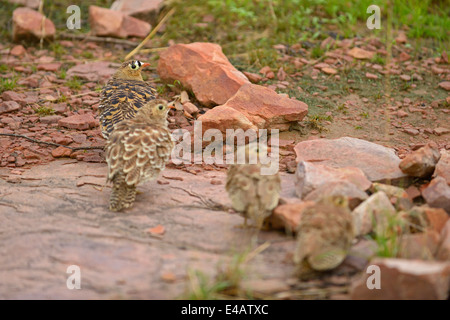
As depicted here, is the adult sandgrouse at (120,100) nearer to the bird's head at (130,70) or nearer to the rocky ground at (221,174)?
the bird's head at (130,70)

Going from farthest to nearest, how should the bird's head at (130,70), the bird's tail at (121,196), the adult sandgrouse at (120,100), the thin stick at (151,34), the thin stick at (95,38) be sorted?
1. the thin stick at (95,38)
2. the thin stick at (151,34)
3. the bird's head at (130,70)
4. the adult sandgrouse at (120,100)
5. the bird's tail at (121,196)

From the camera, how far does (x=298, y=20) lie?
32.3ft

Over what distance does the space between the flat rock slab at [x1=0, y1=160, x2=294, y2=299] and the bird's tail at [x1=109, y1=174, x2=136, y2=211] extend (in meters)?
0.07

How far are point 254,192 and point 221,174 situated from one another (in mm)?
1714

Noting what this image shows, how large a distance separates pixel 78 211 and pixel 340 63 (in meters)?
5.12

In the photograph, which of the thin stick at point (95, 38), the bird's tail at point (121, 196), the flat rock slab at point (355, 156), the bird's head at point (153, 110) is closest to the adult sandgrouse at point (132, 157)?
the bird's tail at point (121, 196)

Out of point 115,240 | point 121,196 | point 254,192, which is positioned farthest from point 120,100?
point 254,192

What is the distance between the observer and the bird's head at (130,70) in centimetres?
779

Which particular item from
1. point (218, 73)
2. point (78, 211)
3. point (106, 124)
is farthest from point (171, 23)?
point (78, 211)

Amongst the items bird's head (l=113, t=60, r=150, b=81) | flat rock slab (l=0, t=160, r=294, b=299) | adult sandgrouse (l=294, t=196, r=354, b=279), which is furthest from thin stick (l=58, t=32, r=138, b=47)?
adult sandgrouse (l=294, t=196, r=354, b=279)

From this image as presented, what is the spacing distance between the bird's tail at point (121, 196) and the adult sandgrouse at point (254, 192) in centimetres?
105

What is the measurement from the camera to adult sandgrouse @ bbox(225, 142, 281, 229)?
4574 mm

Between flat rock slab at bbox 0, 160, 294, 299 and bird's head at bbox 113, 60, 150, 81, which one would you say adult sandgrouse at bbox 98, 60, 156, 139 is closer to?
bird's head at bbox 113, 60, 150, 81
